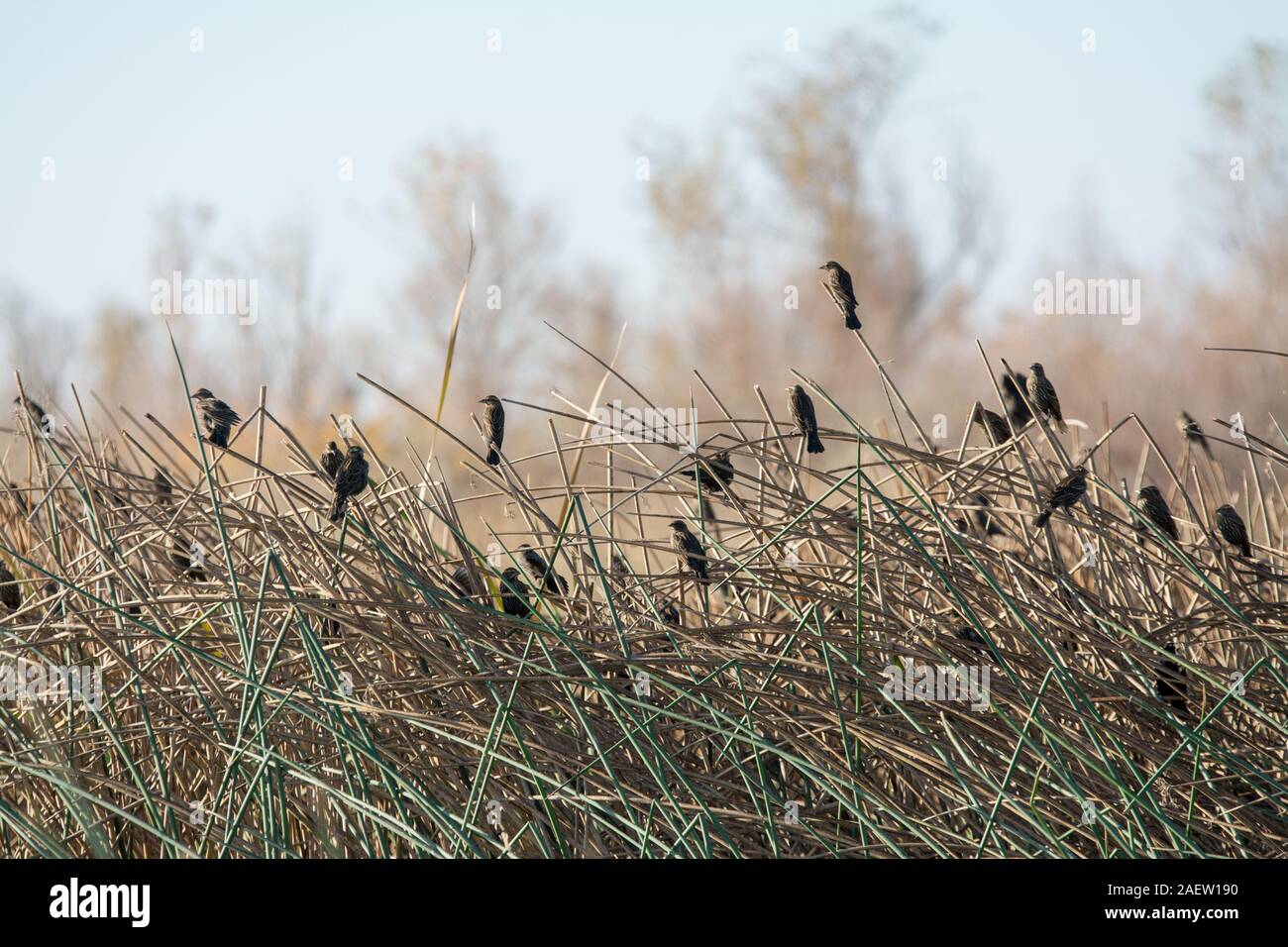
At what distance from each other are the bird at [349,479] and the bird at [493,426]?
0.57ft

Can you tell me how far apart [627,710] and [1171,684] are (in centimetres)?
70

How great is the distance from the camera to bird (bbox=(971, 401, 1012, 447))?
5.79 feet

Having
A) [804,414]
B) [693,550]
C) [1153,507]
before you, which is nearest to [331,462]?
[693,550]

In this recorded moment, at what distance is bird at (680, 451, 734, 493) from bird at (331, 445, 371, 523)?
426 mm

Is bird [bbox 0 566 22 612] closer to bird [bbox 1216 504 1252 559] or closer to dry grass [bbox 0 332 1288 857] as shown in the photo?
dry grass [bbox 0 332 1288 857]

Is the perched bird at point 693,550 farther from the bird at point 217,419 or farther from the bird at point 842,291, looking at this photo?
the bird at point 217,419

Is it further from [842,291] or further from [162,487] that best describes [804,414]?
[162,487]

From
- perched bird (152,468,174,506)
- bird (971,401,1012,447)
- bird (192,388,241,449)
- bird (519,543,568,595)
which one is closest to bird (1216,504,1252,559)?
bird (971,401,1012,447)

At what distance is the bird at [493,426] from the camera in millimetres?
1524

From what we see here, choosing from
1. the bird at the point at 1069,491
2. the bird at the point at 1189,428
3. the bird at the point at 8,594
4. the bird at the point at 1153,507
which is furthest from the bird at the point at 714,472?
the bird at the point at 8,594

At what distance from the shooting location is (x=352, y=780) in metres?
1.34

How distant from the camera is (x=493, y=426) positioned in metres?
1.56

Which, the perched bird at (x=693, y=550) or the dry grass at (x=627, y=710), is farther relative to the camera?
the perched bird at (x=693, y=550)
